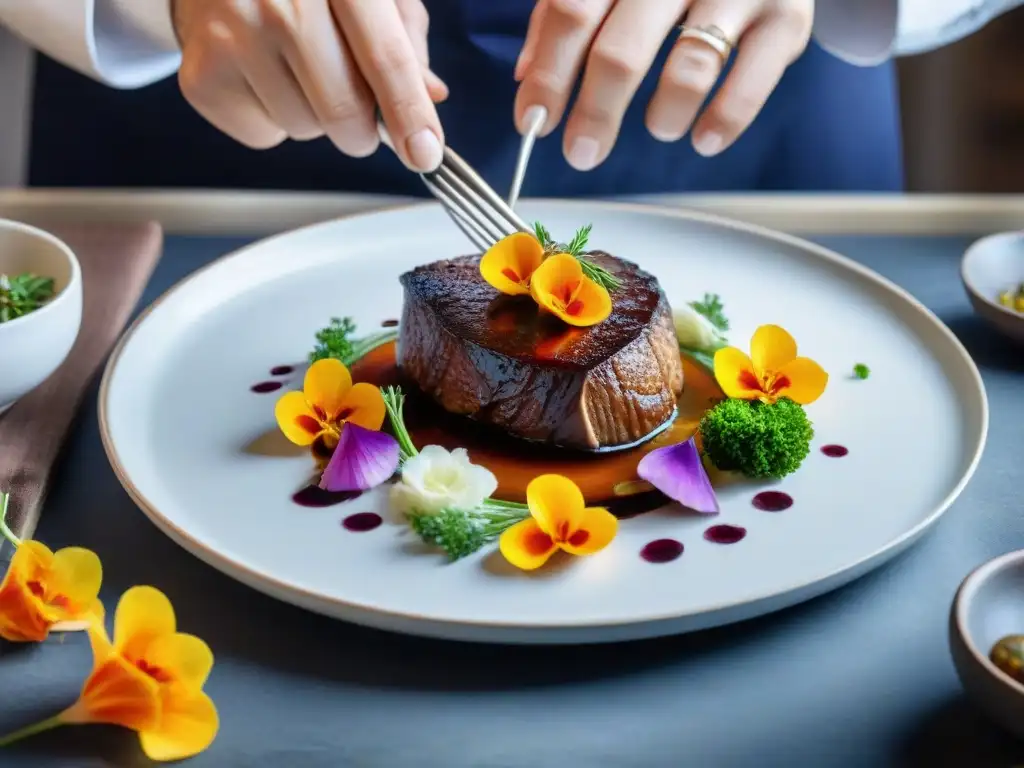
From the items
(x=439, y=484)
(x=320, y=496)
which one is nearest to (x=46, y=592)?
(x=320, y=496)

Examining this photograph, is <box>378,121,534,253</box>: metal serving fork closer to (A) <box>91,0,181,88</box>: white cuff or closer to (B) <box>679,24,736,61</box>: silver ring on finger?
(B) <box>679,24,736,61</box>: silver ring on finger

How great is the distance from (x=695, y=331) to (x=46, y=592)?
1142 mm

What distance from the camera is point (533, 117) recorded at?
1894 millimetres

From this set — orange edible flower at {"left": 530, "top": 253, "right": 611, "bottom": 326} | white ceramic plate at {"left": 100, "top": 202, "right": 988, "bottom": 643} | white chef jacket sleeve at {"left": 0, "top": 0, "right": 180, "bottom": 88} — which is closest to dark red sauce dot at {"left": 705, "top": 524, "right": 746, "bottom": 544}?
white ceramic plate at {"left": 100, "top": 202, "right": 988, "bottom": 643}

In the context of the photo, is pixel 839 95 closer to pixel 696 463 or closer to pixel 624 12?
pixel 624 12

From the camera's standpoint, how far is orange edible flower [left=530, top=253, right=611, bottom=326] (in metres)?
1.73

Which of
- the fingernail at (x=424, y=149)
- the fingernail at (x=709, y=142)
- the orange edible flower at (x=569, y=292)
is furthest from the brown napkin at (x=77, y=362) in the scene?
the fingernail at (x=709, y=142)

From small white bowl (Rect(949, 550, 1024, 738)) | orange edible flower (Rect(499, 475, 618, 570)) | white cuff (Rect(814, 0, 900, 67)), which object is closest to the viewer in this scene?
small white bowl (Rect(949, 550, 1024, 738))

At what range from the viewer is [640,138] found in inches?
108

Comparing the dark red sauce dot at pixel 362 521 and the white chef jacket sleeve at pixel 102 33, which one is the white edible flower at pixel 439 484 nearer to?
the dark red sauce dot at pixel 362 521

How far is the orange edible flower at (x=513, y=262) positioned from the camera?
176 centimetres

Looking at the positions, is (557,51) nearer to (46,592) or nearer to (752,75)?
(752,75)

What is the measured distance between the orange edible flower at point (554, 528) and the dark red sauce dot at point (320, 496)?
26 centimetres

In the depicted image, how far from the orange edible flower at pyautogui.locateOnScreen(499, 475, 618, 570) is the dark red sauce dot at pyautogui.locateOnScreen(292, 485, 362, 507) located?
0.26 m
